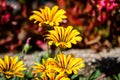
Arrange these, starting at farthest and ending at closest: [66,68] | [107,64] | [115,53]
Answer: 1. [115,53]
2. [107,64]
3. [66,68]

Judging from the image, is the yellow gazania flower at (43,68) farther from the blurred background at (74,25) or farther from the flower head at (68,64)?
the blurred background at (74,25)

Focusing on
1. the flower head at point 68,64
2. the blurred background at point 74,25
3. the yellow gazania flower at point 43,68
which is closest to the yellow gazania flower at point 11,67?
the yellow gazania flower at point 43,68

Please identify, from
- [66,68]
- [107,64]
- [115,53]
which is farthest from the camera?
[115,53]

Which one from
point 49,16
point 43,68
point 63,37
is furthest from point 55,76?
point 49,16

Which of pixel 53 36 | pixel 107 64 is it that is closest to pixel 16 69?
pixel 53 36

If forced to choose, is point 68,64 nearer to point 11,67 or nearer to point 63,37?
point 63,37

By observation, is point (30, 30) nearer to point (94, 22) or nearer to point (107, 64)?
point (94, 22)

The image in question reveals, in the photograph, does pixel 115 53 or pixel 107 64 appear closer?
pixel 107 64
